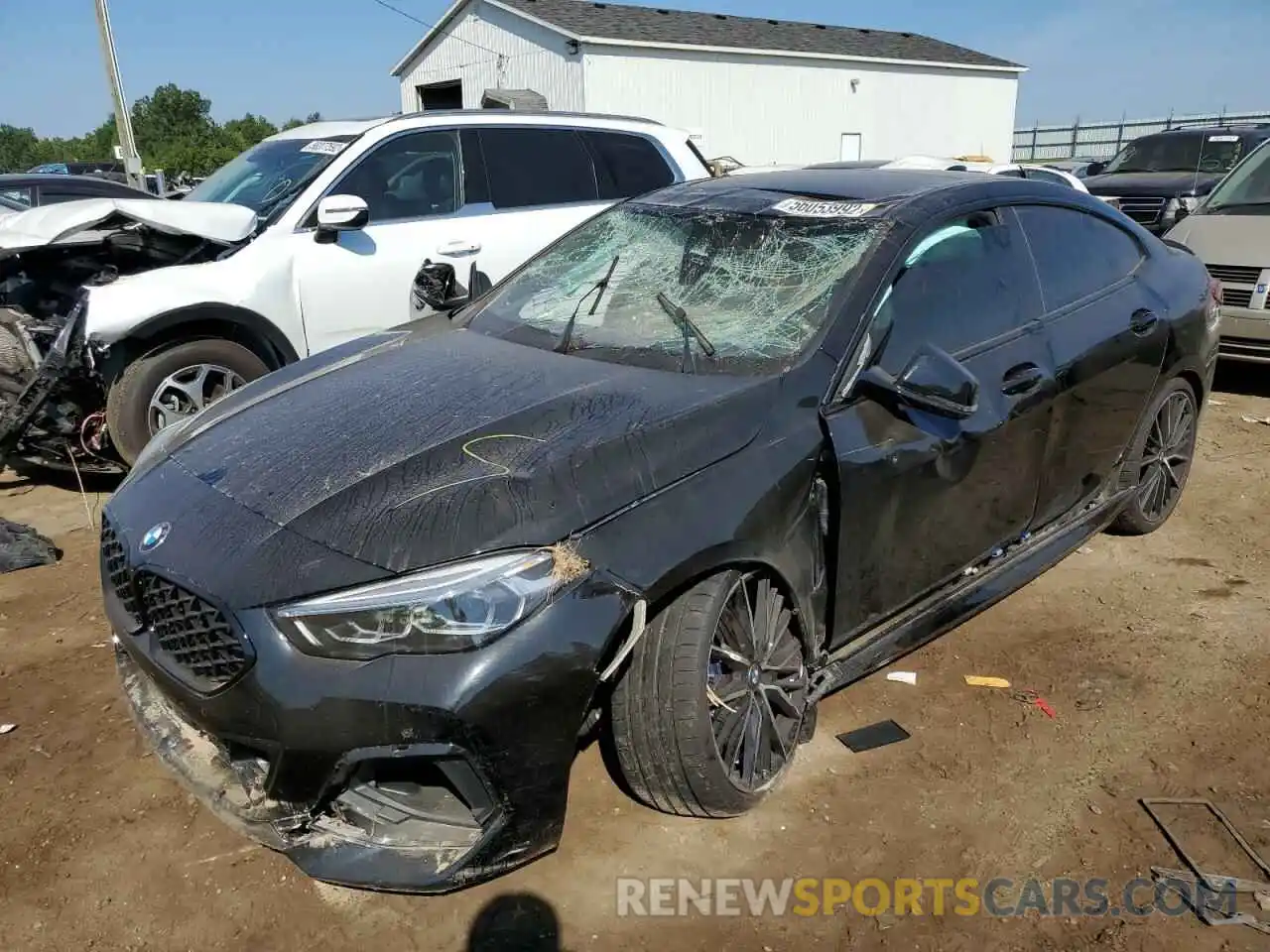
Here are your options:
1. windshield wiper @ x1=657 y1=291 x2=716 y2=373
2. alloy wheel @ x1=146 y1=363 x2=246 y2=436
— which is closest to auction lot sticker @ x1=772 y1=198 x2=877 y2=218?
windshield wiper @ x1=657 y1=291 x2=716 y2=373

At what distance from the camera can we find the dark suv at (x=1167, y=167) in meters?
12.3

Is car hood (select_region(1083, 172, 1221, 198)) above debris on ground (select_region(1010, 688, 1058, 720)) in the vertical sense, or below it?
above

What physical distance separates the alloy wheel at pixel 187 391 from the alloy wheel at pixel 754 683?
11.1 ft

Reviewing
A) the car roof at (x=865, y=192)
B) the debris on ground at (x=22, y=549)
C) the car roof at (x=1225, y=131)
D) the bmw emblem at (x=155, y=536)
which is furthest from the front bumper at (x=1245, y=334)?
the car roof at (x=1225, y=131)

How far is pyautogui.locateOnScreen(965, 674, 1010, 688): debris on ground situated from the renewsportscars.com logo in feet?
3.28

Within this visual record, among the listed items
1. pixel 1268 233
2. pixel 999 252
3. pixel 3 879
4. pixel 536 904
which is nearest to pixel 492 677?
pixel 536 904

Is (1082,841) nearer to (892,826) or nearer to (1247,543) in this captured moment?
(892,826)

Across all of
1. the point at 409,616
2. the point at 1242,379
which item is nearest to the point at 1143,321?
the point at 409,616

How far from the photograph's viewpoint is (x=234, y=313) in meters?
5.11

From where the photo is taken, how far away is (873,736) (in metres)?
3.21

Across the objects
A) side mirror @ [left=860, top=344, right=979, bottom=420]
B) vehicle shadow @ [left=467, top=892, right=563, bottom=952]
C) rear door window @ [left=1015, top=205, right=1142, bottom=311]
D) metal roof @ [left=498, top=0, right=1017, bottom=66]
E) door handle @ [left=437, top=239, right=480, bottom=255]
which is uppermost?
metal roof @ [left=498, top=0, right=1017, bottom=66]

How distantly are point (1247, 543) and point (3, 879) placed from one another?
512 cm

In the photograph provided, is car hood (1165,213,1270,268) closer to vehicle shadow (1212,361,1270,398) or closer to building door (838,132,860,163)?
vehicle shadow (1212,361,1270,398)

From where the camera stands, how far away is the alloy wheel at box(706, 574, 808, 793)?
8.47 ft
